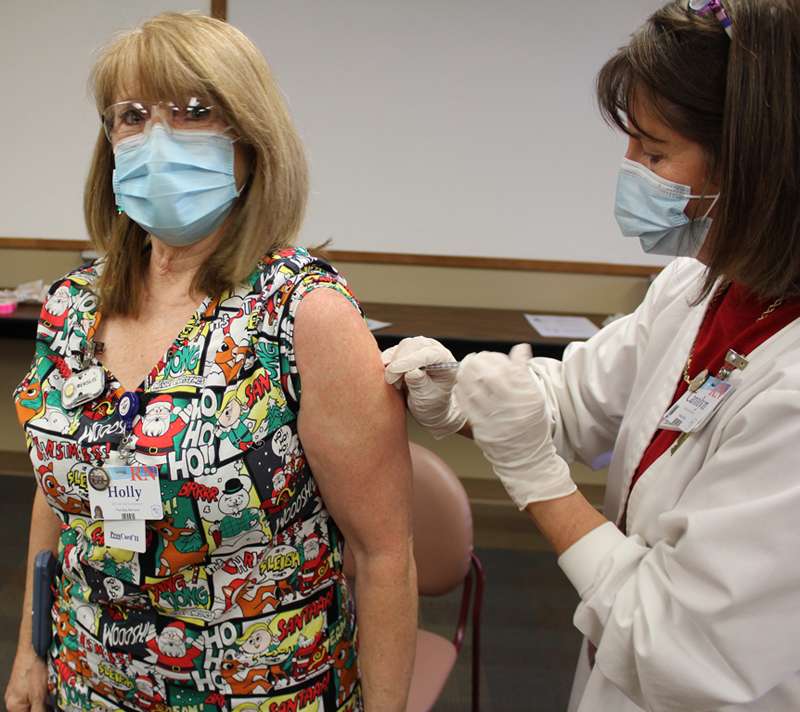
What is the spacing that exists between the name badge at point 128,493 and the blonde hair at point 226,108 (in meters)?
0.28

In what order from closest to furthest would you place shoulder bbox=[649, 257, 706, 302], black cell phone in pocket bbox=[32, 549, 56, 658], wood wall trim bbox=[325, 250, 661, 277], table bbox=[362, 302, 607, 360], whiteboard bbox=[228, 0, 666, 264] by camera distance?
black cell phone in pocket bbox=[32, 549, 56, 658]
shoulder bbox=[649, 257, 706, 302]
table bbox=[362, 302, 607, 360]
whiteboard bbox=[228, 0, 666, 264]
wood wall trim bbox=[325, 250, 661, 277]

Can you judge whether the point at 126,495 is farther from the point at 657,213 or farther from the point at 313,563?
the point at 657,213

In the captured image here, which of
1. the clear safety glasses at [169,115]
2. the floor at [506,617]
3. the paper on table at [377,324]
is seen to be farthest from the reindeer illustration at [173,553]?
the paper on table at [377,324]

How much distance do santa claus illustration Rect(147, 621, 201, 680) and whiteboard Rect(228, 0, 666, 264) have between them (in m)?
2.59

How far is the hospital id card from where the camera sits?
101 cm

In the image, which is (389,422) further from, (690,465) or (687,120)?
(687,120)

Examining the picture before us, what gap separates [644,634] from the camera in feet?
3.07

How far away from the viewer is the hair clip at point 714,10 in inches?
34.4

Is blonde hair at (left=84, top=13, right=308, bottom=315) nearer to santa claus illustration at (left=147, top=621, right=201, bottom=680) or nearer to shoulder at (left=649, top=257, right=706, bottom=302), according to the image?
santa claus illustration at (left=147, top=621, right=201, bottom=680)

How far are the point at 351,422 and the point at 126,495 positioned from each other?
0.33 m

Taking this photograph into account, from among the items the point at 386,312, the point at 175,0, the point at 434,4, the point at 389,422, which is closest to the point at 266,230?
the point at 389,422

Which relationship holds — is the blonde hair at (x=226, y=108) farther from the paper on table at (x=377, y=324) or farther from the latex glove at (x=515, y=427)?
the paper on table at (x=377, y=324)

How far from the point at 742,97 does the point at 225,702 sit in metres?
1.08

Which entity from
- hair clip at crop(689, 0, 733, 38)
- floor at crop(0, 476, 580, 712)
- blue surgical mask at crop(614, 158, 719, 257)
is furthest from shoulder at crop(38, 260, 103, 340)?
floor at crop(0, 476, 580, 712)
